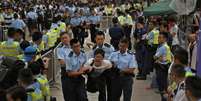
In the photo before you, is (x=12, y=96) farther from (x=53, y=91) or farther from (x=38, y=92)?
(x=53, y=91)

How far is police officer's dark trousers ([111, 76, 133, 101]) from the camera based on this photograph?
11000 mm

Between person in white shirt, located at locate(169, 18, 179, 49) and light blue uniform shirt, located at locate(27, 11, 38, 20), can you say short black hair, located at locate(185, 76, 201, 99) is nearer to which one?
person in white shirt, located at locate(169, 18, 179, 49)

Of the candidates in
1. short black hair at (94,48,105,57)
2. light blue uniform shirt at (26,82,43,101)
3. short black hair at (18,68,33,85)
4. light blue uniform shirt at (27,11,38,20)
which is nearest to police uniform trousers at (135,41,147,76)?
short black hair at (94,48,105,57)

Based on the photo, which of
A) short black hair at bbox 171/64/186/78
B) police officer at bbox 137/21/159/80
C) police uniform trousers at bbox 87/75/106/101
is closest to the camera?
short black hair at bbox 171/64/186/78

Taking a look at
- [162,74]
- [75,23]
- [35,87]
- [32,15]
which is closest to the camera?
[35,87]

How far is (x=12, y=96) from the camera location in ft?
20.5

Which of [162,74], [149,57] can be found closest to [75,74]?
[162,74]

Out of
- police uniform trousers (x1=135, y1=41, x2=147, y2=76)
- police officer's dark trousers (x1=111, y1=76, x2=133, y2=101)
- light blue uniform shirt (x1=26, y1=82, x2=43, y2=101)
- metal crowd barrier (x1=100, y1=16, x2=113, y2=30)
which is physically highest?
light blue uniform shirt (x1=26, y1=82, x2=43, y2=101)

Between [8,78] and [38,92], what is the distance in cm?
108

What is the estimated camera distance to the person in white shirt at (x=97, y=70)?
415 inches

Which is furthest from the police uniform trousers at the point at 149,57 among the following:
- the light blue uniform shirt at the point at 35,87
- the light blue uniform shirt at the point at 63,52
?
the light blue uniform shirt at the point at 35,87

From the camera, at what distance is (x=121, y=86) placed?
11.1 metres

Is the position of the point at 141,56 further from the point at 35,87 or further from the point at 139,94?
the point at 35,87

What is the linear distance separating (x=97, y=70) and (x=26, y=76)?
3.26m
